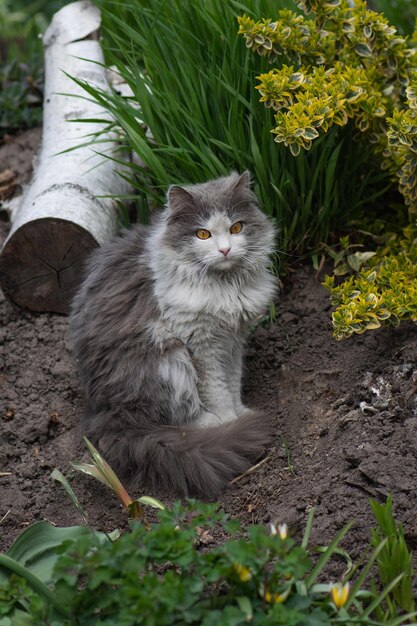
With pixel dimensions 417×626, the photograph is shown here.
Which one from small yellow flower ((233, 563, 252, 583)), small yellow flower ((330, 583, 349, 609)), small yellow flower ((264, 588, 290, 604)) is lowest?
small yellow flower ((330, 583, 349, 609))

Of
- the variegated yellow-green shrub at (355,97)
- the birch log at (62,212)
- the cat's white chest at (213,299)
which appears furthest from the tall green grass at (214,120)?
the cat's white chest at (213,299)

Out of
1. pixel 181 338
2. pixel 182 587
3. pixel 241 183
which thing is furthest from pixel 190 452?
pixel 182 587

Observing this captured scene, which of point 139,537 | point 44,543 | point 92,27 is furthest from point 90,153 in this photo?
point 139,537

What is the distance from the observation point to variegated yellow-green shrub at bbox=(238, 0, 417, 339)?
12.2ft

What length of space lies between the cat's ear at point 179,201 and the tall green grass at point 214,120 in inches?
26.0

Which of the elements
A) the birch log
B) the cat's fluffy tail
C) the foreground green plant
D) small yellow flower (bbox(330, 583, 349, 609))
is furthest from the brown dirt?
the foreground green plant

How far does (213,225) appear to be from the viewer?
11.5ft

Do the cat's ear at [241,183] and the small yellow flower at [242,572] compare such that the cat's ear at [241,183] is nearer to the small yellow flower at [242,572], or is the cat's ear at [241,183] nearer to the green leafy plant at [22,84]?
the small yellow flower at [242,572]

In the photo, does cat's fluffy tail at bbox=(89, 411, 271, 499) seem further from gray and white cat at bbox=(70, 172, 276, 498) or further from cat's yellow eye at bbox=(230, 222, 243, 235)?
cat's yellow eye at bbox=(230, 222, 243, 235)

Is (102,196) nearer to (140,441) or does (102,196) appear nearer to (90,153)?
(90,153)

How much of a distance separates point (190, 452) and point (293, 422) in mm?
588

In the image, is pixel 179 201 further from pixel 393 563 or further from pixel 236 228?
pixel 393 563

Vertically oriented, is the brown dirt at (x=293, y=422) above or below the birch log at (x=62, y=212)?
below

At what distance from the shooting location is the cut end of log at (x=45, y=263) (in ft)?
14.0
